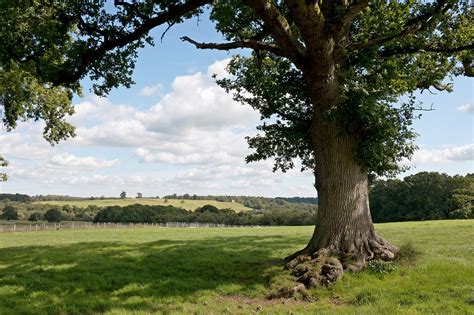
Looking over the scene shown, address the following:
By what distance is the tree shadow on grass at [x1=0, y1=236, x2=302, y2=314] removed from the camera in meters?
10.9

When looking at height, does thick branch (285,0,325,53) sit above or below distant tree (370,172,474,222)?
above

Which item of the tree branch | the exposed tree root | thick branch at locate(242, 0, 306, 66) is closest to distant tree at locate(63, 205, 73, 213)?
the exposed tree root

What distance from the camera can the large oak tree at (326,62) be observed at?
13.4m

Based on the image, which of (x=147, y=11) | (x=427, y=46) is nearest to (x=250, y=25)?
(x=147, y=11)

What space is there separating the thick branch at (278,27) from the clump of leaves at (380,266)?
684 cm

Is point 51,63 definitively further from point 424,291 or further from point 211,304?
point 424,291

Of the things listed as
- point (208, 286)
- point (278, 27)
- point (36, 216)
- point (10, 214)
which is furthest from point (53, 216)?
point (278, 27)

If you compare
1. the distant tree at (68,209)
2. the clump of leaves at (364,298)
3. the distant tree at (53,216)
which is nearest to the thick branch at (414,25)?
the clump of leaves at (364,298)

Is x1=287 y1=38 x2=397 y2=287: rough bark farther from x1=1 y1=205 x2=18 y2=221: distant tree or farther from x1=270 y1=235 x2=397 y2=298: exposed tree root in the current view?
x1=1 y1=205 x2=18 y2=221: distant tree

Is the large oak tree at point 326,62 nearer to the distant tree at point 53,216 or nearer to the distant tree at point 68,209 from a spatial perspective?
the distant tree at point 53,216

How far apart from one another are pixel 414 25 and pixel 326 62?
3.01m

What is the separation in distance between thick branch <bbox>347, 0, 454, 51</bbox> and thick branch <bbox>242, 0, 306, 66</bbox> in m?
1.72

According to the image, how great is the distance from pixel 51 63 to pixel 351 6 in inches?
409

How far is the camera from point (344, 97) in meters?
13.5
